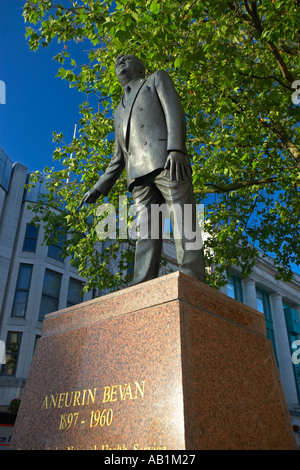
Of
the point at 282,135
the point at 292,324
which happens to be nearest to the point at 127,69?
the point at 282,135

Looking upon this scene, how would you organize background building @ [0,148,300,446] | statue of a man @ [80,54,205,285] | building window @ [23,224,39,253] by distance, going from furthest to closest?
building window @ [23,224,39,253] → background building @ [0,148,300,446] → statue of a man @ [80,54,205,285]

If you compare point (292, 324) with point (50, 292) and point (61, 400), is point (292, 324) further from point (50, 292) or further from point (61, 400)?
point (61, 400)

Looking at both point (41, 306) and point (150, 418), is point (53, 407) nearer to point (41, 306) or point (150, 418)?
point (150, 418)

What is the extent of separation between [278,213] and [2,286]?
14281 mm

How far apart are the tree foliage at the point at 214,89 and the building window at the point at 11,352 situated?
30.9 ft

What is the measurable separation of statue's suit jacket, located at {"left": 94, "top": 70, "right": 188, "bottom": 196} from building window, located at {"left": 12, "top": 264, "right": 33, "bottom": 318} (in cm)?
1841

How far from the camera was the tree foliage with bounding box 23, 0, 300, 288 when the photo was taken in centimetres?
863

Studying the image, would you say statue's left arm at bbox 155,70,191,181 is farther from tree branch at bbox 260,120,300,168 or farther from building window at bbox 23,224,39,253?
building window at bbox 23,224,39,253

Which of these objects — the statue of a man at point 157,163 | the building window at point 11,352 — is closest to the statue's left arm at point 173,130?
the statue of a man at point 157,163

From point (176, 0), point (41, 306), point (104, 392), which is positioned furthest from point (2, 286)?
point (104, 392)

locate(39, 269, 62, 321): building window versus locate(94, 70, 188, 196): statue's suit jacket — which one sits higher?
locate(39, 269, 62, 321): building window

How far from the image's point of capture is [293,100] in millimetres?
10797

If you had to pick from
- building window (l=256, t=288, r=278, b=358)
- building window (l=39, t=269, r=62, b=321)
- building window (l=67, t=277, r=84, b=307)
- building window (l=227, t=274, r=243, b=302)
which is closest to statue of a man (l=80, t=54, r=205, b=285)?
building window (l=39, t=269, r=62, b=321)

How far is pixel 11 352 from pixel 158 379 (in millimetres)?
19284
